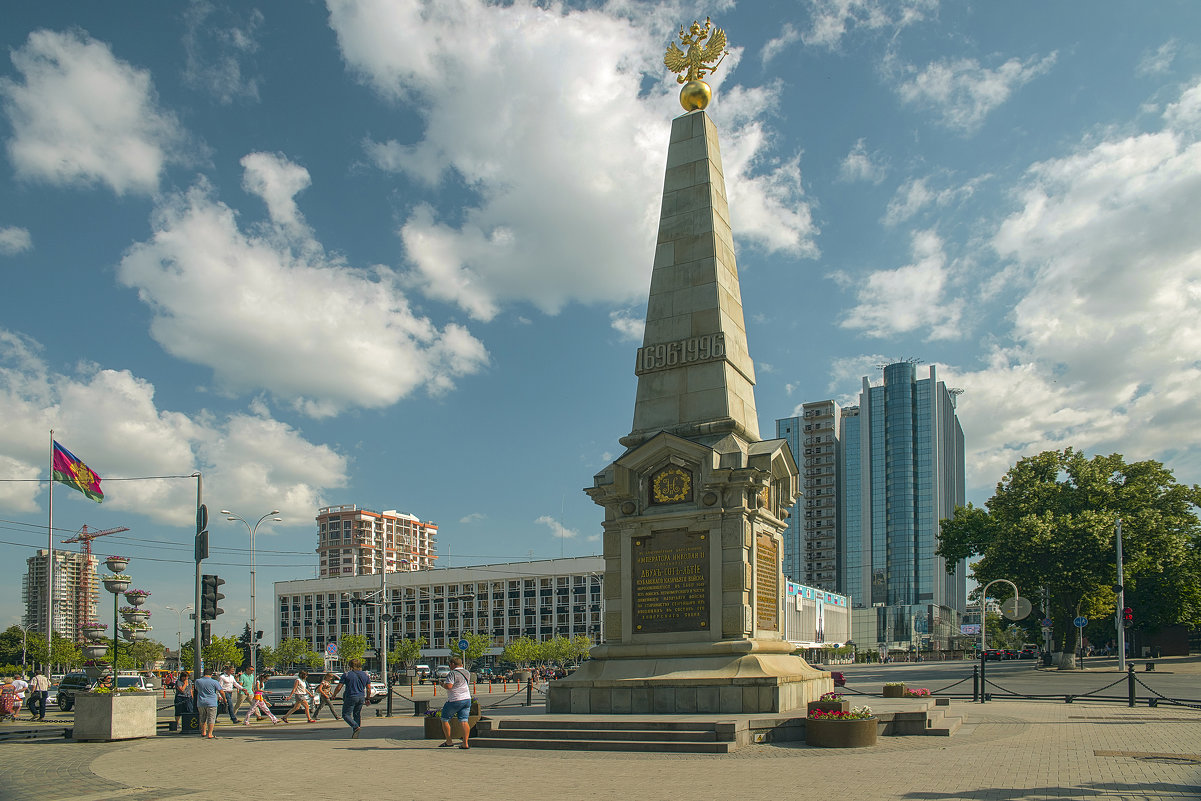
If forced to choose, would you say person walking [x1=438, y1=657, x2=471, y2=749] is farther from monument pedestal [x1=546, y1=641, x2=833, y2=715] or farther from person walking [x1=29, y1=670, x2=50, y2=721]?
person walking [x1=29, y1=670, x2=50, y2=721]

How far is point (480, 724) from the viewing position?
52.5ft

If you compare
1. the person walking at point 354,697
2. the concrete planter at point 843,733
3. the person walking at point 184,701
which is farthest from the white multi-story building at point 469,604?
the concrete planter at point 843,733

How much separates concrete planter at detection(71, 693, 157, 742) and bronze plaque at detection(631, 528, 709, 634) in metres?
10.7

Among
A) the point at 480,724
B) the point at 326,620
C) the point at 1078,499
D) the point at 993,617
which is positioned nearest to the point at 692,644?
the point at 480,724

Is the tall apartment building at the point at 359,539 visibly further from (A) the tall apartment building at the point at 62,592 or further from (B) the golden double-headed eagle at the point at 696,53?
(B) the golden double-headed eagle at the point at 696,53

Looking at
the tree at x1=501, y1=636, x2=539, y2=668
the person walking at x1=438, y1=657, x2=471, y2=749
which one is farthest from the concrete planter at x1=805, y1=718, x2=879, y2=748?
the tree at x1=501, y1=636, x2=539, y2=668

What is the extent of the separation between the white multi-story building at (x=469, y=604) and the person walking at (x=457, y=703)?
9317 cm

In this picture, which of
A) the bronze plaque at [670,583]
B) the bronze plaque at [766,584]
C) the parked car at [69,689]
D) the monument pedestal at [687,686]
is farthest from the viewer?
the parked car at [69,689]

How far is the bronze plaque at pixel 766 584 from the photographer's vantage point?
18172 millimetres

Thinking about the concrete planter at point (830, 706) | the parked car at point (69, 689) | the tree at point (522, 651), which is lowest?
the tree at point (522, 651)

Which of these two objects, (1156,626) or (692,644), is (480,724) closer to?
(692,644)

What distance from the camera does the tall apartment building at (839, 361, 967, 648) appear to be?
5915 inches

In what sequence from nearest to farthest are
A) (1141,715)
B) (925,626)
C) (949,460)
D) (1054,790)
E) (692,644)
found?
(1054,790) → (692,644) → (1141,715) → (925,626) → (949,460)

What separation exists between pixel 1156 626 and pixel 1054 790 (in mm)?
59455
